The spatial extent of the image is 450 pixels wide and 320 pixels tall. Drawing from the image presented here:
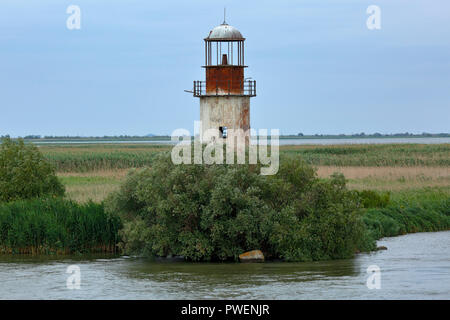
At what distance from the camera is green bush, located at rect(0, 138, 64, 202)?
27984 millimetres

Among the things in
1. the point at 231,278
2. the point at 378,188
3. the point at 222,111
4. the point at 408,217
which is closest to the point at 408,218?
the point at 408,217

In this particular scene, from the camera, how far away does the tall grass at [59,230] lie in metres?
24.6

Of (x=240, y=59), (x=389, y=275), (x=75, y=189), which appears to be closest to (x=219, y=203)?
(x=389, y=275)

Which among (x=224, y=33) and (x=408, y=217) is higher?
(x=224, y=33)

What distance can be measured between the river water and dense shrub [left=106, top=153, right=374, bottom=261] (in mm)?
677

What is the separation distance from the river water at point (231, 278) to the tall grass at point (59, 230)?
914mm

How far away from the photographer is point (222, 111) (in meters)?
31.5

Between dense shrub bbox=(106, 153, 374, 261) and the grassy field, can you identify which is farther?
the grassy field

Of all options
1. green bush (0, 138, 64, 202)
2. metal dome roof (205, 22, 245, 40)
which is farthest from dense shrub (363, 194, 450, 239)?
green bush (0, 138, 64, 202)

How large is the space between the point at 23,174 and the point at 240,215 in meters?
9.59

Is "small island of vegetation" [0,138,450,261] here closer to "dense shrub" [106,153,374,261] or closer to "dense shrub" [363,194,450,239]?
"dense shrub" [106,153,374,261]

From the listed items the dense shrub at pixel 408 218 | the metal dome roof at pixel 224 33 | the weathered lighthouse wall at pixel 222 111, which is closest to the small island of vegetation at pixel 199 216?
the dense shrub at pixel 408 218

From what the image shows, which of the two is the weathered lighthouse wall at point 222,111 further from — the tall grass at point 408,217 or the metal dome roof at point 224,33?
the tall grass at point 408,217

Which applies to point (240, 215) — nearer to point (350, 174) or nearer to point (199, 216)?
point (199, 216)
